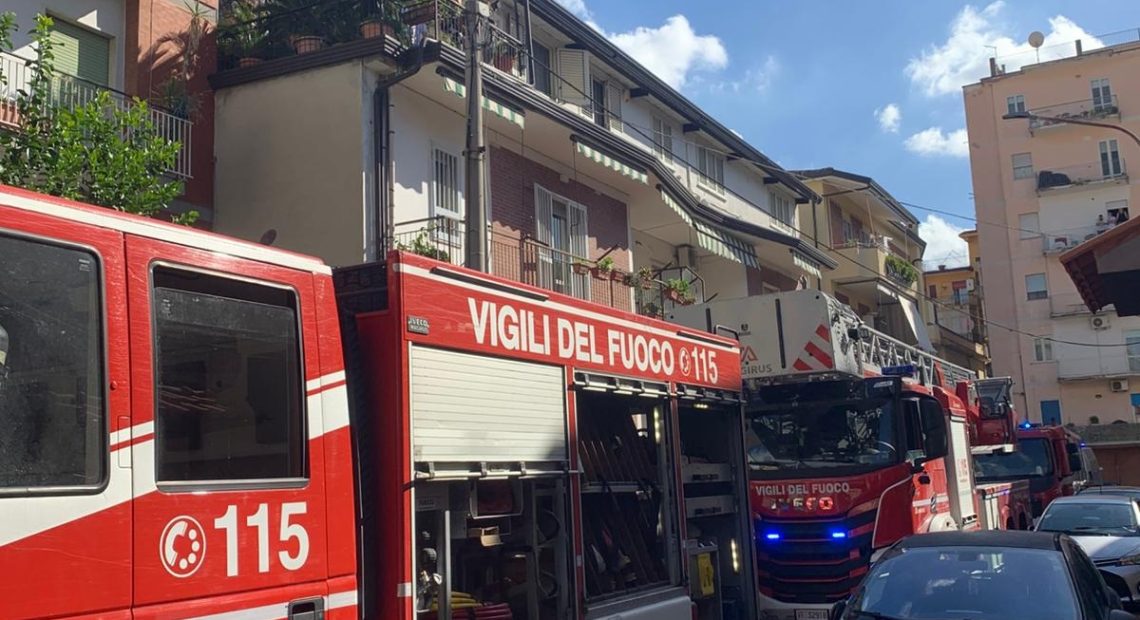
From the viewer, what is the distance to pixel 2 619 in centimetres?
305

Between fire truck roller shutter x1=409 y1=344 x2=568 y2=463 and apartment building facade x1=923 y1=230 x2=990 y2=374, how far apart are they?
36006mm

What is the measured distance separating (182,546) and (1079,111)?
5658 cm

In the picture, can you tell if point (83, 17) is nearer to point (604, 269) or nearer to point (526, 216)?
point (526, 216)

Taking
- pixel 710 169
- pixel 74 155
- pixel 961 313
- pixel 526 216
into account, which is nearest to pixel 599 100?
pixel 526 216

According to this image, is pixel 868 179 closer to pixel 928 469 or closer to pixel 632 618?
pixel 928 469

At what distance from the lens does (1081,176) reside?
170 feet

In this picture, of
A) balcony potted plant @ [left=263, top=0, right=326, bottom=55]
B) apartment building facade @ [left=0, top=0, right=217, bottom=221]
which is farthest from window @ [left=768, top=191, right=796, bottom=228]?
apartment building facade @ [left=0, top=0, right=217, bottom=221]

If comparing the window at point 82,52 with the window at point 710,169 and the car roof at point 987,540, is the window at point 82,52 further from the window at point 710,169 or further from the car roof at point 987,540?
the window at point 710,169

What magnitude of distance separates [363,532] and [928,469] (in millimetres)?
8721

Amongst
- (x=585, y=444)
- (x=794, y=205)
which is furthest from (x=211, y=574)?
(x=794, y=205)

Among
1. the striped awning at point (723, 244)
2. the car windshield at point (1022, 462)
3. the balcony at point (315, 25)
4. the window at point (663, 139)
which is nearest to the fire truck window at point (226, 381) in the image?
the balcony at point (315, 25)

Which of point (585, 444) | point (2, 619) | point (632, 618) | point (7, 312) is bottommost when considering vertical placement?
point (632, 618)

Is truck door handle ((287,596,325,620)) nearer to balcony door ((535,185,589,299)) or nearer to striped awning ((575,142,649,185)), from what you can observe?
balcony door ((535,185,589,299))

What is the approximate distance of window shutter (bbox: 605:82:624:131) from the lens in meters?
21.7
